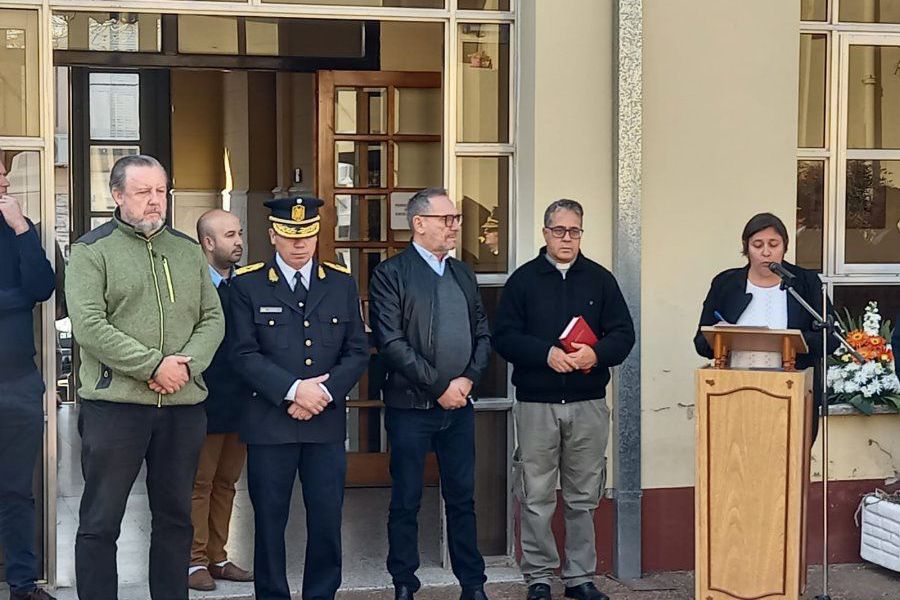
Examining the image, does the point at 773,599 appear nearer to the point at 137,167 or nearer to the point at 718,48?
the point at 718,48

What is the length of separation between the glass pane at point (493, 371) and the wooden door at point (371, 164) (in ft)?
4.70

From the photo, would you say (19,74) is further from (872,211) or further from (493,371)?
(872,211)

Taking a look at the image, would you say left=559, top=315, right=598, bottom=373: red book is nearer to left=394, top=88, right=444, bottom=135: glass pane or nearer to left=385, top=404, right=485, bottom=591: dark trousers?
left=385, top=404, right=485, bottom=591: dark trousers

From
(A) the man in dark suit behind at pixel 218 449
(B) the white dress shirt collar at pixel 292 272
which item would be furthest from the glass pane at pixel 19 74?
(B) the white dress shirt collar at pixel 292 272

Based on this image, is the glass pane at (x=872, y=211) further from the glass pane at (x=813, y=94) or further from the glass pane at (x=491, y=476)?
the glass pane at (x=491, y=476)

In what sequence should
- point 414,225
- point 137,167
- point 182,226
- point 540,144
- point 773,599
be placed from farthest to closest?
point 182,226
point 540,144
point 414,225
point 773,599
point 137,167

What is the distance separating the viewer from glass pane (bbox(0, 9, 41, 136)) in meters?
5.80

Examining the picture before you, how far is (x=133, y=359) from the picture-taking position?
4.80 metres

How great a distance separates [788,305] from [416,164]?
274 centimetres

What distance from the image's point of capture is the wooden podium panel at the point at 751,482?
5.23m

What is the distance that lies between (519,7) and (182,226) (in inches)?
259

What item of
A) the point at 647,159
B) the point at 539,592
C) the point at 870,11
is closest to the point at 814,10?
the point at 870,11

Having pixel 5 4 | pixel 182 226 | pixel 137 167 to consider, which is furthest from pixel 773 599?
pixel 182 226

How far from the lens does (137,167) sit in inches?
196
